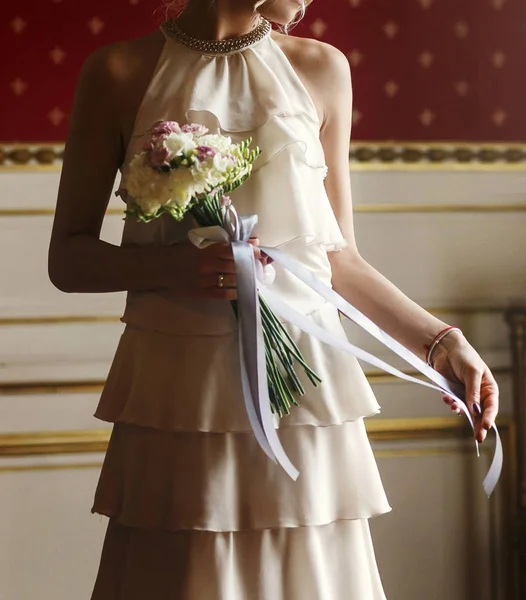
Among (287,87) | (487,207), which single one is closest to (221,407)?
(287,87)

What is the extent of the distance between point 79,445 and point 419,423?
39.5 inches

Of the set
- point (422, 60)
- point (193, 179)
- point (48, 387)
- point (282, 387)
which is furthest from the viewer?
point (422, 60)

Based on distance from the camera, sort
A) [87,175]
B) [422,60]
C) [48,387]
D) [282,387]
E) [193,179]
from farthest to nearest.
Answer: [422,60]
[48,387]
[87,175]
[282,387]
[193,179]

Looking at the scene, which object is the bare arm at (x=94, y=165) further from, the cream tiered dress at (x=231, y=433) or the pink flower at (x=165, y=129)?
the pink flower at (x=165, y=129)

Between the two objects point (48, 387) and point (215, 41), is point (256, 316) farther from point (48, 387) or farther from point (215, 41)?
point (48, 387)

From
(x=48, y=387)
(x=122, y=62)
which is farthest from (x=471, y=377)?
(x=48, y=387)

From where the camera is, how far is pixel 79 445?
239 cm

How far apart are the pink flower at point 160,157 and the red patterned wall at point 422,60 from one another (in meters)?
1.38

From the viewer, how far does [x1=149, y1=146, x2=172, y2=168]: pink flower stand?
1082 millimetres

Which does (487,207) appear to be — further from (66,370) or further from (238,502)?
(238,502)

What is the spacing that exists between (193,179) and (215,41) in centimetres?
38

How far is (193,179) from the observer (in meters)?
1.07

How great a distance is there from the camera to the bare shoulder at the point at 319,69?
1.37m

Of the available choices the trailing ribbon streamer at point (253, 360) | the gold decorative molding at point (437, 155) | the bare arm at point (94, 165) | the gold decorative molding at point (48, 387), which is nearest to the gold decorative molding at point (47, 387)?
the gold decorative molding at point (48, 387)
